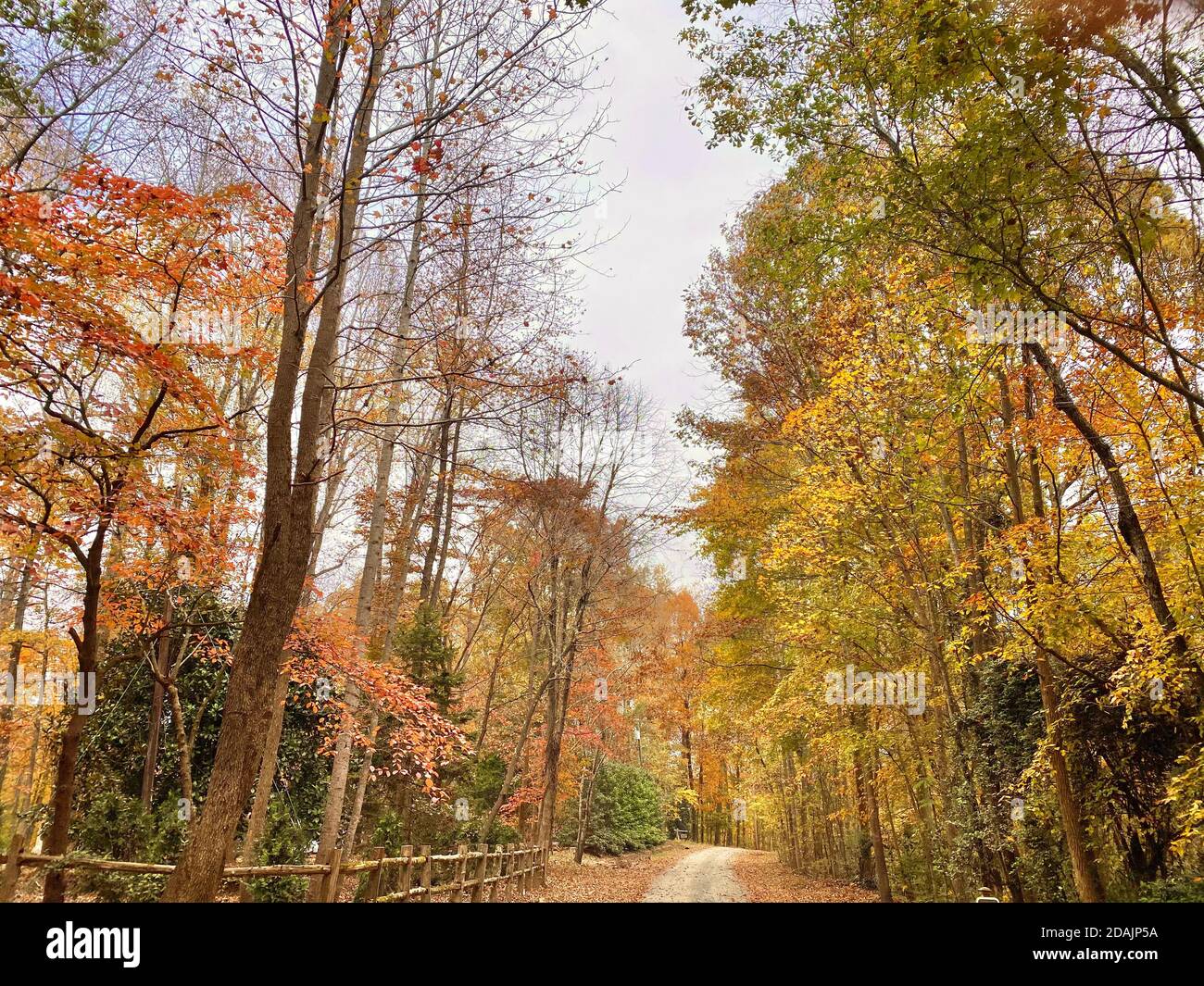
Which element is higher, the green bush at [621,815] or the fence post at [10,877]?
the fence post at [10,877]

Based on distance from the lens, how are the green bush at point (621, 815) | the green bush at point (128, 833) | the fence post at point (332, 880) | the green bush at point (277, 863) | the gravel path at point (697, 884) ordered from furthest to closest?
the green bush at point (621, 815) < the gravel path at point (697, 884) < the green bush at point (128, 833) < the green bush at point (277, 863) < the fence post at point (332, 880)

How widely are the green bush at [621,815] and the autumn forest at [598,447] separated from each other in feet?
20.9

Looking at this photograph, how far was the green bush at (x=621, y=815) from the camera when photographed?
73.6 ft

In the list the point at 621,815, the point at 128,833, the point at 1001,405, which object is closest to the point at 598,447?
the point at 1001,405

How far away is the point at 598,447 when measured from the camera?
16609 millimetres

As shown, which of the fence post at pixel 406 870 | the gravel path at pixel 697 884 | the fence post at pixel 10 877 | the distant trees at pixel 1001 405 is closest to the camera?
the distant trees at pixel 1001 405

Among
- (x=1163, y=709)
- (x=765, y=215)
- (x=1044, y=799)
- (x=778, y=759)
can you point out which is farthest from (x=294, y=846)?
(x=778, y=759)

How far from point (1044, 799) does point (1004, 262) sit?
6628 millimetres

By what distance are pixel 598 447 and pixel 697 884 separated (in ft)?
36.6

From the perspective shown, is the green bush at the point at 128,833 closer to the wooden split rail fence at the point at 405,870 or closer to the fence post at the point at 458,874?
the wooden split rail fence at the point at 405,870

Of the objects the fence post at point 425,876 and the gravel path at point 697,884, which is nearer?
the fence post at point 425,876

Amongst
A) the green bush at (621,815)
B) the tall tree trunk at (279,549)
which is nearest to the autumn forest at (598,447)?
the tall tree trunk at (279,549)

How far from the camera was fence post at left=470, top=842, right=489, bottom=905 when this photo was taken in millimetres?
10742

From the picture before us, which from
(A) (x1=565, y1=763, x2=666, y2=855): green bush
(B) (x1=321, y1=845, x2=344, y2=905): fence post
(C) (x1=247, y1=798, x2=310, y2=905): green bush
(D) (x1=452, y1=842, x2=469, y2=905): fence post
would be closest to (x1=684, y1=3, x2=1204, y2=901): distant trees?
(D) (x1=452, y1=842, x2=469, y2=905): fence post
